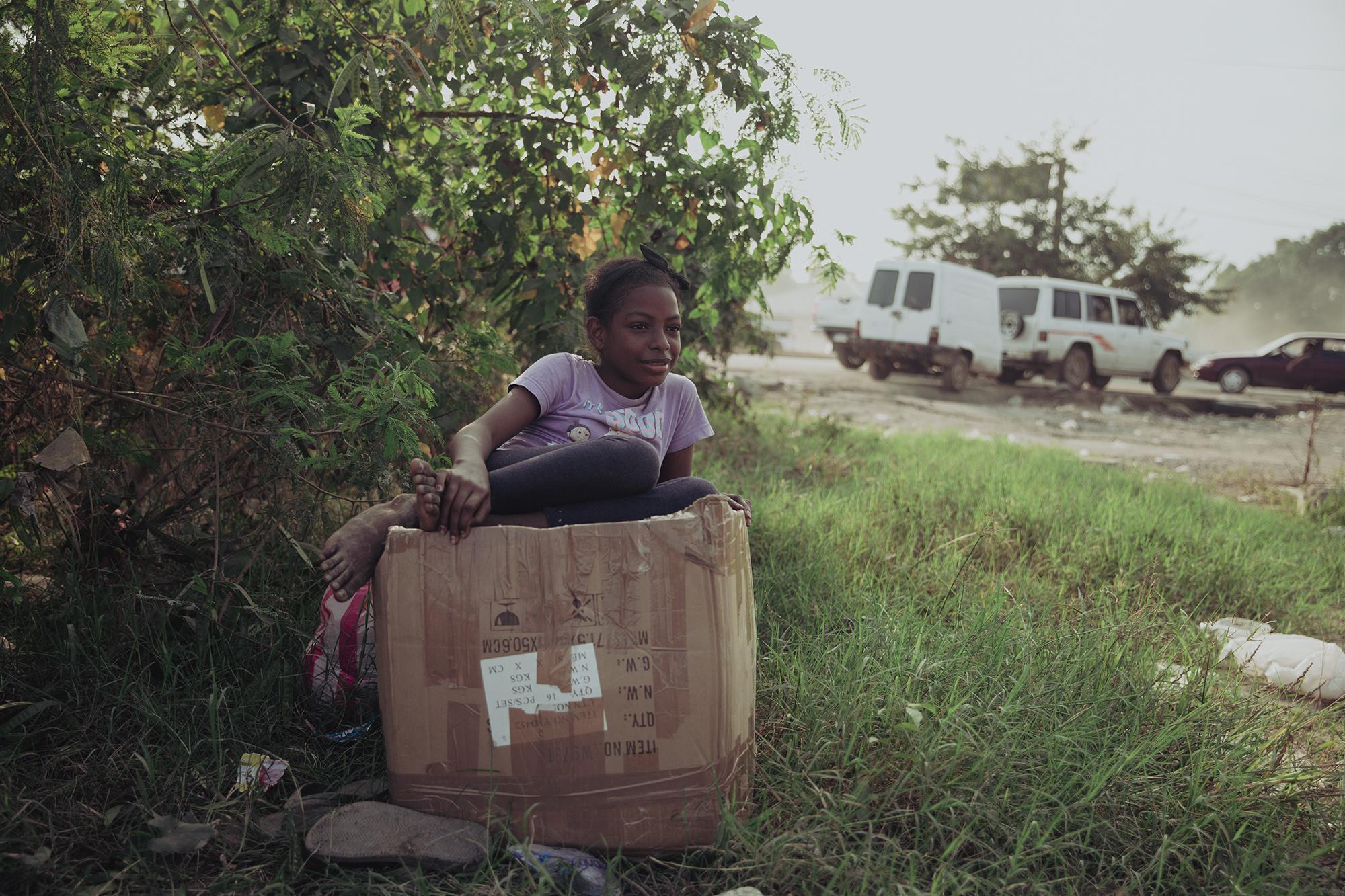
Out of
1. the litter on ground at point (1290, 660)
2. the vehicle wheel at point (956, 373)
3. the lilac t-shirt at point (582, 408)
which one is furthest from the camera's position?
the vehicle wheel at point (956, 373)

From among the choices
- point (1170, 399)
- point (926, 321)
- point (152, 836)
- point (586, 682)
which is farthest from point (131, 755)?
point (1170, 399)

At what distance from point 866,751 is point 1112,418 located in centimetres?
1128

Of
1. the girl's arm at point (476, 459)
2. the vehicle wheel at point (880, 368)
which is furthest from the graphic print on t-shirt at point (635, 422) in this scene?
the vehicle wheel at point (880, 368)

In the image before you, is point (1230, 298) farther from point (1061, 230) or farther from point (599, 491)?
point (599, 491)

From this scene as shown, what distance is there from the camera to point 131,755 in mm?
1997

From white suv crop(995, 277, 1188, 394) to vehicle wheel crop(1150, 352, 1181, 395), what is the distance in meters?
0.19

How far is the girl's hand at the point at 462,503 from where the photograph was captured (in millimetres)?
1842

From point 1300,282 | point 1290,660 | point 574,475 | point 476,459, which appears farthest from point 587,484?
point 1300,282

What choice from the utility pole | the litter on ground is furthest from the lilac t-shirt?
the utility pole

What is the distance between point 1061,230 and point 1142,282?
247 centimetres

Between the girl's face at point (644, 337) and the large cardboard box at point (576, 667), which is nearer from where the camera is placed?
the large cardboard box at point (576, 667)

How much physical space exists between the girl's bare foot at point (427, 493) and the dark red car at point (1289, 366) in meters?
18.2

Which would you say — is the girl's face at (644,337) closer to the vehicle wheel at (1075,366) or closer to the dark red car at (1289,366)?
the vehicle wheel at (1075,366)

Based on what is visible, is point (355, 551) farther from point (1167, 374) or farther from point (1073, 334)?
point (1167, 374)
